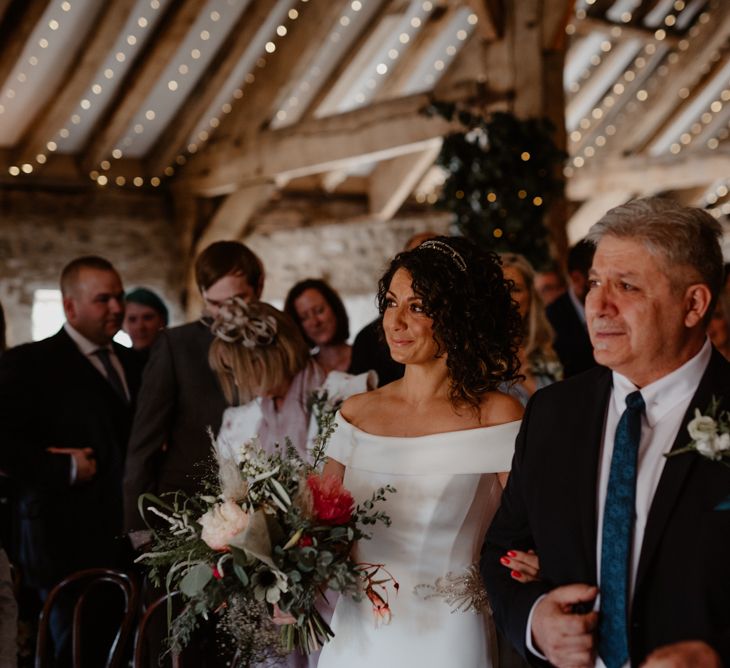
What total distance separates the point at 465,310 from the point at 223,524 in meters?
0.82

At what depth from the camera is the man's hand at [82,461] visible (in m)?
4.04

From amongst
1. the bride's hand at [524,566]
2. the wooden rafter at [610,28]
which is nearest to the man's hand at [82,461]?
the bride's hand at [524,566]

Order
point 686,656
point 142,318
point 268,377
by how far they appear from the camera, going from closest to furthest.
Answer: point 686,656 → point 268,377 → point 142,318

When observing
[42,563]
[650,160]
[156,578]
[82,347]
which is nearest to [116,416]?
[82,347]

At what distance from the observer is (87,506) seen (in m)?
4.20

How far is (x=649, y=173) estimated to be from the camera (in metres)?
11.5

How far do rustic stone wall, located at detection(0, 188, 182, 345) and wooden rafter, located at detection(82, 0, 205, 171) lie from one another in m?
0.49

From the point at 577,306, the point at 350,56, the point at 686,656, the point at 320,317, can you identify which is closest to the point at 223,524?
the point at 686,656

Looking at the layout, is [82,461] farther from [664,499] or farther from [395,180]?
[395,180]

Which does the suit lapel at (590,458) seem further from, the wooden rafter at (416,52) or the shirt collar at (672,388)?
the wooden rafter at (416,52)

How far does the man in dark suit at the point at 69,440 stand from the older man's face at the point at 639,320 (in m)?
2.63

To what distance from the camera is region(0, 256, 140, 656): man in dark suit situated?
13.3 feet

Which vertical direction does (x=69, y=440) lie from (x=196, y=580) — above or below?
above

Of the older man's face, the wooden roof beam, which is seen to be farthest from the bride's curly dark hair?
the wooden roof beam
